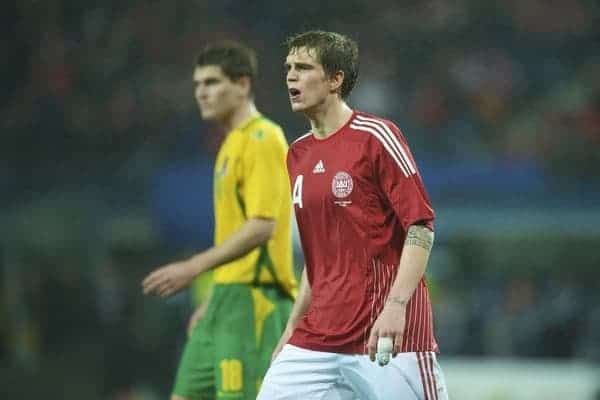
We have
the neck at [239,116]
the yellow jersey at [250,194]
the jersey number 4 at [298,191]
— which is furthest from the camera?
the neck at [239,116]

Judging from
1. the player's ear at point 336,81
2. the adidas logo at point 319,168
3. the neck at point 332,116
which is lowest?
the adidas logo at point 319,168

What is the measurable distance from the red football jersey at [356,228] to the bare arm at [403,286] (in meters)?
0.14

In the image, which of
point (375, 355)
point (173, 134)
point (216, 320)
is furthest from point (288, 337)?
point (173, 134)

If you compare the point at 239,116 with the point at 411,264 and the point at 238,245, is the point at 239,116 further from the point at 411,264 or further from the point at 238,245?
the point at 411,264

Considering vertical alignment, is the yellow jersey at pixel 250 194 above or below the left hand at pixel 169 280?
above

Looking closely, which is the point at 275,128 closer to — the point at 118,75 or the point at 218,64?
the point at 218,64

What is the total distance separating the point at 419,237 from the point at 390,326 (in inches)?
13.7

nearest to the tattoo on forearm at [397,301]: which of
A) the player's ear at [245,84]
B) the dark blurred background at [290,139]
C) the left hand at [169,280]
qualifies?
the left hand at [169,280]

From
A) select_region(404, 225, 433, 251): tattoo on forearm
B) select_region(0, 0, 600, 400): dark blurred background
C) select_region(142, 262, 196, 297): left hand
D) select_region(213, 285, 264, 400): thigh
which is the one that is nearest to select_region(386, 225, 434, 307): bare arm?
select_region(404, 225, 433, 251): tattoo on forearm

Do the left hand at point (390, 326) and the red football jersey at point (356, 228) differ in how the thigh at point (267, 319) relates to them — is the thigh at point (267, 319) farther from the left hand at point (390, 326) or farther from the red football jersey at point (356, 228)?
the left hand at point (390, 326)

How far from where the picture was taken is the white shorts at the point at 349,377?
4641mm

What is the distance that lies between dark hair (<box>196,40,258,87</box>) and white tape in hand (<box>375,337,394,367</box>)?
254 centimetres

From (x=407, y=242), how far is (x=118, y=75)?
12.4 metres

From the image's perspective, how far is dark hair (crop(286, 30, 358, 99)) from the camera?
15.9ft
